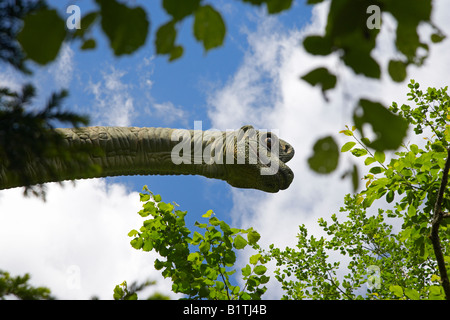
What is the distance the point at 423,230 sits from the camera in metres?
4.36

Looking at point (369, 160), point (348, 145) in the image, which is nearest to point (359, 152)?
point (369, 160)

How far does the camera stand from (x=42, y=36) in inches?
49.9

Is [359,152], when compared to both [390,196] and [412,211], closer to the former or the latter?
[390,196]

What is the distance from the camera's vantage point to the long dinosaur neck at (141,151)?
415cm

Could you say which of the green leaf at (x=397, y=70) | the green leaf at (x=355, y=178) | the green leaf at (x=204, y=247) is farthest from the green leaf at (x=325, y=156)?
the green leaf at (x=204, y=247)

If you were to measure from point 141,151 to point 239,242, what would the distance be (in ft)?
4.49

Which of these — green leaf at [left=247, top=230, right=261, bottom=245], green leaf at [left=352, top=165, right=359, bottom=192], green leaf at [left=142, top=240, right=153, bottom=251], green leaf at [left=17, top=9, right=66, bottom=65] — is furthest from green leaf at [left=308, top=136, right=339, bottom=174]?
green leaf at [left=142, top=240, right=153, bottom=251]

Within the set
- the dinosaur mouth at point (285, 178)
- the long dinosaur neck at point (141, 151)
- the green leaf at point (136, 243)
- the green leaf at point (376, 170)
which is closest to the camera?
the long dinosaur neck at point (141, 151)

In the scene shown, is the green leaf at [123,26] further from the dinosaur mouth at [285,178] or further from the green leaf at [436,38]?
the dinosaur mouth at [285,178]

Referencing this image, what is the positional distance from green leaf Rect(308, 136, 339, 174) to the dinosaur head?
8.87ft

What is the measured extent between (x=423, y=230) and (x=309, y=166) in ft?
11.1

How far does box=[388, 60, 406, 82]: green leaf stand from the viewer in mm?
1583
